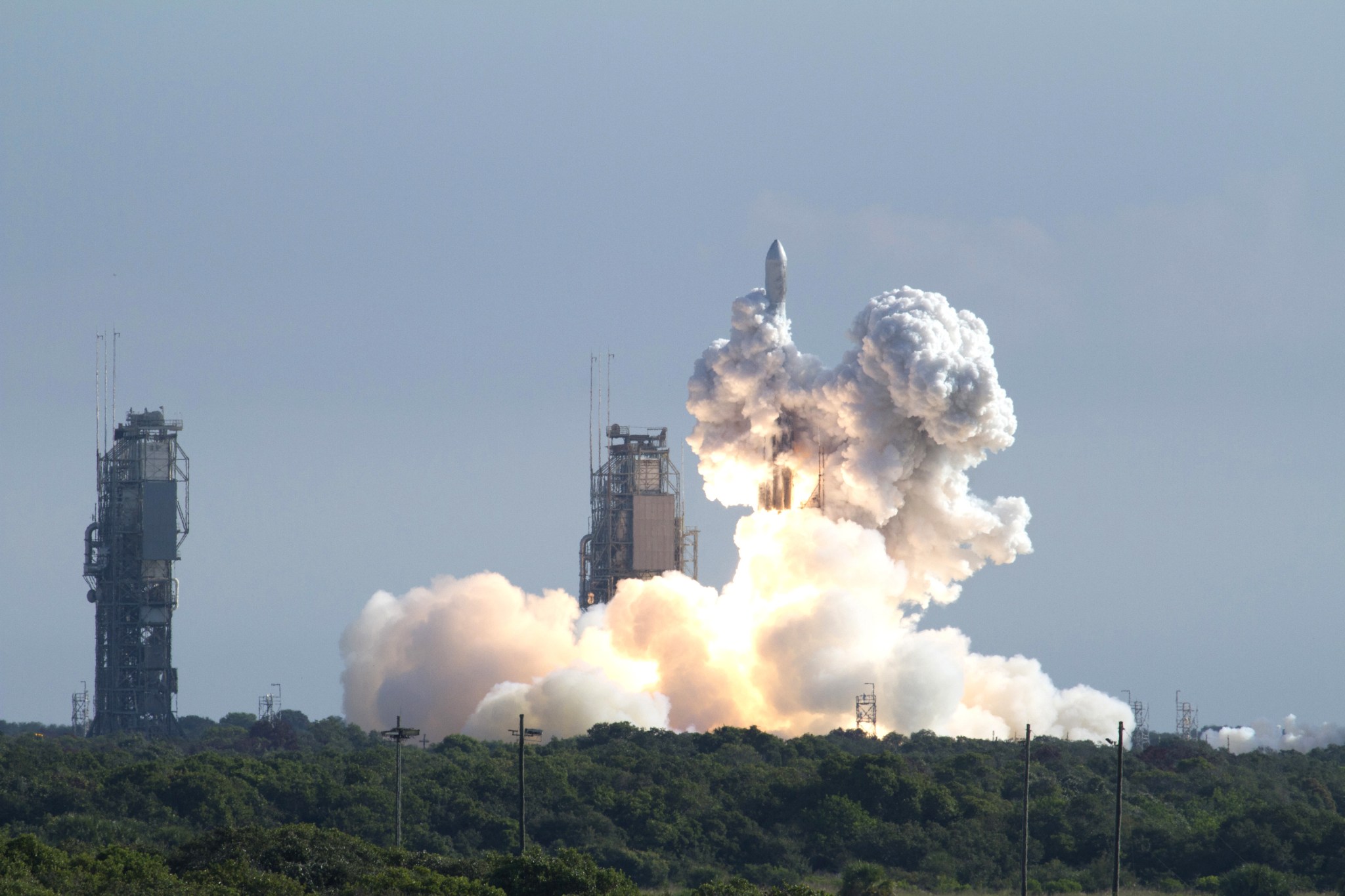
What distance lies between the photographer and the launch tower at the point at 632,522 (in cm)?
11369

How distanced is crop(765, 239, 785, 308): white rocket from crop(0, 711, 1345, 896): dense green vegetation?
1993 centimetres

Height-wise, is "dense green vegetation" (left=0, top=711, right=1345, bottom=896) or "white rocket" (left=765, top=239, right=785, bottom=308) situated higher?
"white rocket" (left=765, top=239, right=785, bottom=308)

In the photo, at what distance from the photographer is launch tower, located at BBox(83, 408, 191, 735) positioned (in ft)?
384

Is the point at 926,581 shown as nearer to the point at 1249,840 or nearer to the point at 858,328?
the point at 858,328

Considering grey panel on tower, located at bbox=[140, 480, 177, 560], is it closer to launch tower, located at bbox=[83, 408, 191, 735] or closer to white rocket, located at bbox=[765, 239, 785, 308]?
launch tower, located at bbox=[83, 408, 191, 735]

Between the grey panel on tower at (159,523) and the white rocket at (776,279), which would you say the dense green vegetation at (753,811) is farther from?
the grey panel on tower at (159,523)

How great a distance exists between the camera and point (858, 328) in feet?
309

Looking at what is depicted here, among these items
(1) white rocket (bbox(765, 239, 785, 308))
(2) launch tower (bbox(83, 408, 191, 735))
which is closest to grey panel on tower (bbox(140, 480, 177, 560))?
(2) launch tower (bbox(83, 408, 191, 735))

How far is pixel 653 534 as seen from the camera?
11375 cm

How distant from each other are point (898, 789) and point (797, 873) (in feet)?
23.7

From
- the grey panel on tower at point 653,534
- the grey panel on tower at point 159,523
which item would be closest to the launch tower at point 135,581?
the grey panel on tower at point 159,523

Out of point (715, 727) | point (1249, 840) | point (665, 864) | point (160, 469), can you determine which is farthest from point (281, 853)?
point (160, 469)

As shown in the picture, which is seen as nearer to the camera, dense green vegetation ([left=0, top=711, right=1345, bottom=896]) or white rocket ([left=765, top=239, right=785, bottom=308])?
dense green vegetation ([left=0, top=711, right=1345, bottom=896])

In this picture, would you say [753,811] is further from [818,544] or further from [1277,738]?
[1277,738]
